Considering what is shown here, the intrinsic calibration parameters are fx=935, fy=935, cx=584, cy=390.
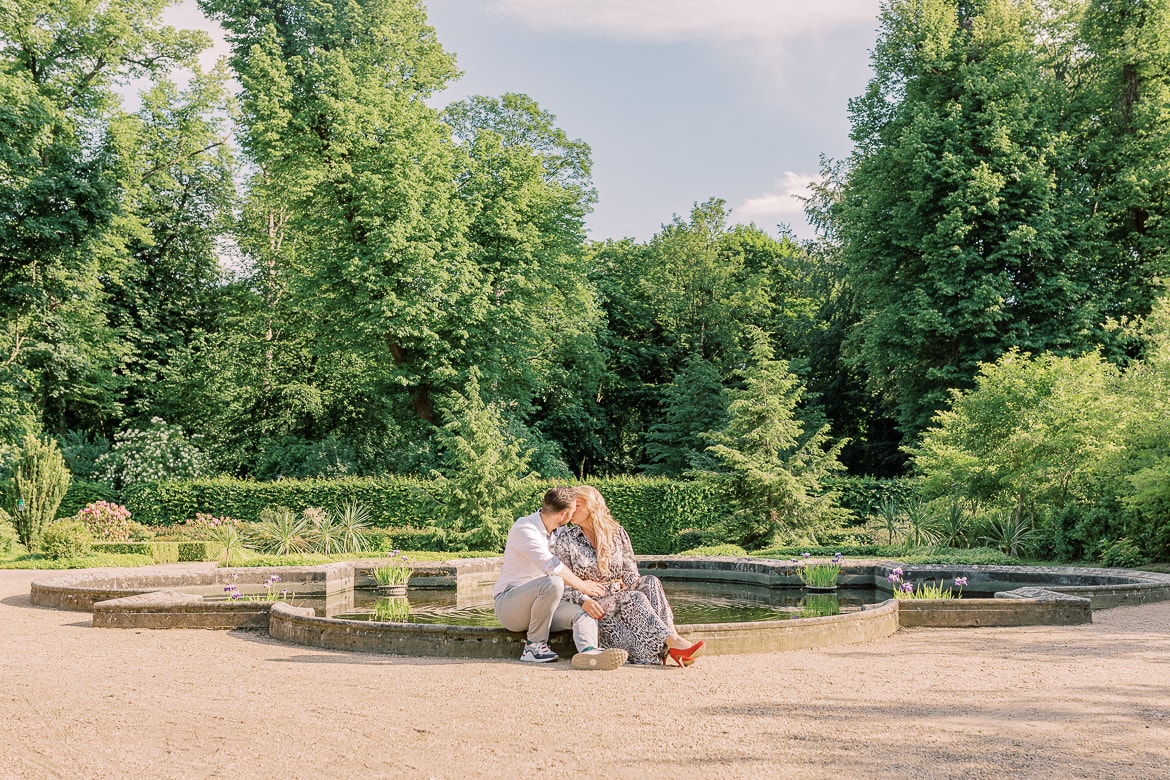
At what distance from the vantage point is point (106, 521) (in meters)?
19.7

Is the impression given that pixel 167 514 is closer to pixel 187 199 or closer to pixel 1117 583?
pixel 187 199

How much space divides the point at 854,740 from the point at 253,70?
26.1 m

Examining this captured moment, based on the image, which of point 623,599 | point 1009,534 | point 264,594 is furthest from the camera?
point 1009,534

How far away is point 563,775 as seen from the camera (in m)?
4.27

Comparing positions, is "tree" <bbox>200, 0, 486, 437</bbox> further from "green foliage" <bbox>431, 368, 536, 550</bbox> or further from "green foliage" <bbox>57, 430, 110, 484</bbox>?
"green foliage" <bbox>57, 430, 110, 484</bbox>

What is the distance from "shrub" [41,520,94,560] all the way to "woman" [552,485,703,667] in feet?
42.2

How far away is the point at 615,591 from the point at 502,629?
1019 mm

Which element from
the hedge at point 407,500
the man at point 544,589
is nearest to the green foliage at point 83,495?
the hedge at point 407,500

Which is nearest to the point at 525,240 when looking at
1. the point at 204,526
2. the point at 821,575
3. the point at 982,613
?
the point at 204,526

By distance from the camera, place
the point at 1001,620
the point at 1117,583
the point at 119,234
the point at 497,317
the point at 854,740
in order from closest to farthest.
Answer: the point at 854,740 → the point at 1001,620 → the point at 1117,583 → the point at 497,317 → the point at 119,234

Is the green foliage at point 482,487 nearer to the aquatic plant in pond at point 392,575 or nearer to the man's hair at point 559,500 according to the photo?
the aquatic plant in pond at point 392,575

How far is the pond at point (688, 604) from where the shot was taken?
10828 millimetres

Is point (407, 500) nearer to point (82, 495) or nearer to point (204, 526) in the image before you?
point (204, 526)

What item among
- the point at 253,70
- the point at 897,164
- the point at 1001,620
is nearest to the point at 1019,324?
the point at 897,164
